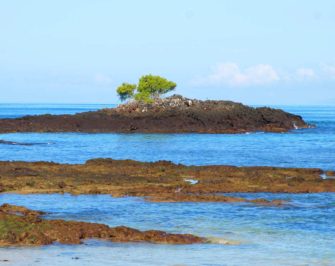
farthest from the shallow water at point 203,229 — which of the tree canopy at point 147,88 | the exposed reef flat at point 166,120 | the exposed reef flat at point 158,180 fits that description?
the tree canopy at point 147,88

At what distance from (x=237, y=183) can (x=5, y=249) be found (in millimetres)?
16829

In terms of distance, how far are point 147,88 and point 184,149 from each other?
59.8 meters

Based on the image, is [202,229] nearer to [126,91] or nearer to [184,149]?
[184,149]

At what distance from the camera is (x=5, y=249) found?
63.7 feet

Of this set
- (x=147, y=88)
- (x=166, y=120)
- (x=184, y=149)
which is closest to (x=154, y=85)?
(x=147, y=88)

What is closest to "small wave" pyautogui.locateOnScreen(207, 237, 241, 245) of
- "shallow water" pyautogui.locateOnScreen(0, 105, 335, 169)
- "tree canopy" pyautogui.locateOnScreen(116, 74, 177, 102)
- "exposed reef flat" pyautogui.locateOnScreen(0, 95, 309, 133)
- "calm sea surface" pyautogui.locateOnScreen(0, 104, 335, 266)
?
"calm sea surface" pyautogui.locateOnScreen(0, 104, 335, 266)

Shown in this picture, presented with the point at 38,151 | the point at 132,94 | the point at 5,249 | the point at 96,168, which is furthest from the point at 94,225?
the point at 132,94

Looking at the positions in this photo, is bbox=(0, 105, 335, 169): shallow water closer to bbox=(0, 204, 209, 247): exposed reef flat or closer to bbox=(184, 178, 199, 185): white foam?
bbox=(184, 178, 199, 185): white foam

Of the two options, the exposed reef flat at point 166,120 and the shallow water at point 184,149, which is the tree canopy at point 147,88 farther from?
the shallow water at point 184,149

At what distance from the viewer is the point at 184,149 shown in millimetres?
64312

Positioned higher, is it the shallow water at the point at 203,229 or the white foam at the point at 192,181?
the white foam at the point at 192,181

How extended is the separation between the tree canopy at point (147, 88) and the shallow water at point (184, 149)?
1428 inches

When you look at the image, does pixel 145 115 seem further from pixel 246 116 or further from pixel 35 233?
pixel 35 233

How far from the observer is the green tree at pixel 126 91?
125 m
